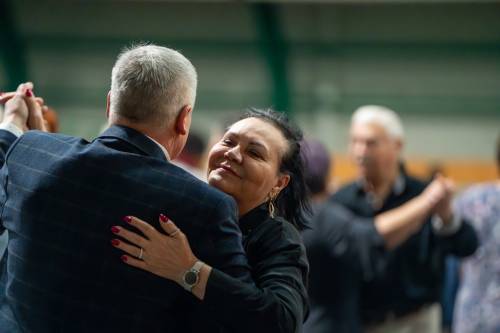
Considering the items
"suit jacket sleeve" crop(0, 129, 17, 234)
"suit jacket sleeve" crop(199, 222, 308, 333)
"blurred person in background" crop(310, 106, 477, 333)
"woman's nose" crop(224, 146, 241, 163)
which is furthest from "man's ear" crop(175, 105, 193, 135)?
"blurred person in background" crop(310, 106, 477, 333)

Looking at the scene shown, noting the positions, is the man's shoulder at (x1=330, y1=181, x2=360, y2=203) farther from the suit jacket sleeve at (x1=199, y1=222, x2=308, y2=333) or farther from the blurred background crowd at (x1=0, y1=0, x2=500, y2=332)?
the blurred background crowd at (x1=0, y1=0, x2=500, y2=332)

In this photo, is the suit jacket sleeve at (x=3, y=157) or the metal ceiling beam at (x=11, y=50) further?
the metal ceiling beam at (x=11, y=50)

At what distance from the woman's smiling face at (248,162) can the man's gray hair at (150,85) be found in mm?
261

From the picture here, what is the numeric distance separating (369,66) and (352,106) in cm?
41

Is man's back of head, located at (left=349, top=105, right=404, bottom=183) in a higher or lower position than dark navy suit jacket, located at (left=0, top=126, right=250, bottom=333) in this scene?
lower

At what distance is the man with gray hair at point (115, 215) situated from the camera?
7.48 feet

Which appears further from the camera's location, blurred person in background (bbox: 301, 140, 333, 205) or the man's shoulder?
the man's shoulder

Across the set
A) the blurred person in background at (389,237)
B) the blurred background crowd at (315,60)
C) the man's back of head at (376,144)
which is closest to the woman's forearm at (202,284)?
the blurred person in background at (389,237)

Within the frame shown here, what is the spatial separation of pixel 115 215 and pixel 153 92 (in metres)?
0.29

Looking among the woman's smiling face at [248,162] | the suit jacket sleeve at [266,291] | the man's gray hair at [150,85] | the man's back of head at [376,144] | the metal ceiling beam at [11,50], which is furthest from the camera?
the metal ceiling beam at [11,50]

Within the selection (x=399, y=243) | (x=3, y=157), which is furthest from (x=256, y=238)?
(x=399, y=243)

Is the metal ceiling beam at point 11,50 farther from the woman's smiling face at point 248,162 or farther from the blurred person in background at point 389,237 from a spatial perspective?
the woman's smiling face at point 248,162

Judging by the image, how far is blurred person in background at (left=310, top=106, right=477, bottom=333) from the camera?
14.7 ft

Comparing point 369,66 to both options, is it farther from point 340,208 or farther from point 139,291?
point 139,291
